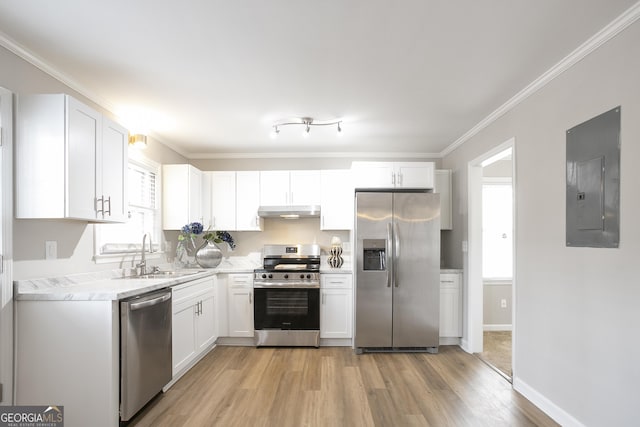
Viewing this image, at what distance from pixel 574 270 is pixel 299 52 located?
2.33 metres

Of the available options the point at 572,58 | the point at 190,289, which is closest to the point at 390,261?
the point at 190,289

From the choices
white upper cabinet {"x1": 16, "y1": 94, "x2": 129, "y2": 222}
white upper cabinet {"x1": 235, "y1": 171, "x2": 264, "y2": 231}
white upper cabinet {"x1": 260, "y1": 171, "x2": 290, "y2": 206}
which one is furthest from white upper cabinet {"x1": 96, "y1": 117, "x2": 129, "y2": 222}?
white upper cabinet {"x1": 260, "y1": 171, "x2": 290, "y2": 206}

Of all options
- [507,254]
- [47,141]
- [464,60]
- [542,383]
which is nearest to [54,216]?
[47,141]

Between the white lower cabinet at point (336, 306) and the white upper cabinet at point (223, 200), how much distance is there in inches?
58.2

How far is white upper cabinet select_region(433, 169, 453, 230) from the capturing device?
4449 millimetres

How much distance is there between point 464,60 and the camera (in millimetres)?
2336

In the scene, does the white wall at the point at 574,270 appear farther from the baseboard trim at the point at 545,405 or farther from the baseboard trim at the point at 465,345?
the baseboard trim at the point at 465,345

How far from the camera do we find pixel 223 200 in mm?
4566

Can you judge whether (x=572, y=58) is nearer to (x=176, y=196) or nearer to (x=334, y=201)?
(x=334, y=201)

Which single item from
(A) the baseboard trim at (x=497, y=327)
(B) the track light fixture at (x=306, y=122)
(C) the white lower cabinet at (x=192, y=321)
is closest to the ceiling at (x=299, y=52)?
(B) the track light fixture at (x=306, y=122)

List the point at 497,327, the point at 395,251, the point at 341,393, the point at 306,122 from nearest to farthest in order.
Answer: the point at 341,393, the point at 306,122, the point at 395,251, the point at 497,327

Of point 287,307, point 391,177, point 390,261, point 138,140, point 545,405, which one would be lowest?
point 545,405

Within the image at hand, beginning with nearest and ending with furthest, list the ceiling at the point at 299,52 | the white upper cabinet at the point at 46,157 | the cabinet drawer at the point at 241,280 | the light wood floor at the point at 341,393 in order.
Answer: the ceiling at the point at 299,52, the white upper cabinet at the point at 46,157, the light wood floor at the point at 341,393, the cabinet drawer at the point at 241,280

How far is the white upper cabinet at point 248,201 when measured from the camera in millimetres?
4543
